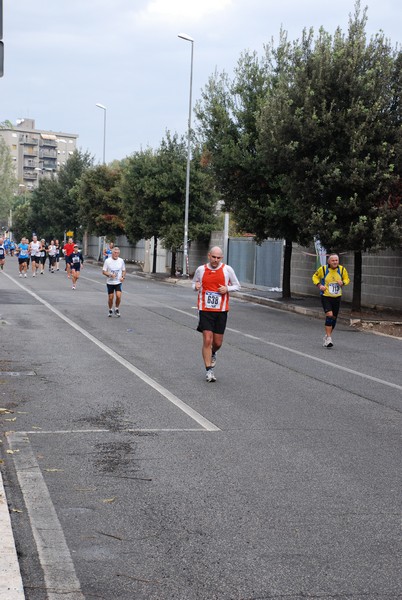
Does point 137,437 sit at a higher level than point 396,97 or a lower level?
lower

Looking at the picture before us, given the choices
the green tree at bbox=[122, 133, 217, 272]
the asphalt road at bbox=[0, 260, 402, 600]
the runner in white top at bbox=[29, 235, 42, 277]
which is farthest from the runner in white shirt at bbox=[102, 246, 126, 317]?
the green tree at bbox=[122, 133, 217, 272]

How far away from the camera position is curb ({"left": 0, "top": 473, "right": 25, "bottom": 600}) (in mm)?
4144

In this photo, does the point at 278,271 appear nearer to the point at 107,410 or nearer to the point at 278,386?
the point at 278,386

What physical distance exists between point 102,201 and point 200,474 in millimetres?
57488

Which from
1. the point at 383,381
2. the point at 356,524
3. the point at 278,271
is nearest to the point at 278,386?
the point at 383,381

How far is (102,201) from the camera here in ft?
207

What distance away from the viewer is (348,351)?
15.8 m

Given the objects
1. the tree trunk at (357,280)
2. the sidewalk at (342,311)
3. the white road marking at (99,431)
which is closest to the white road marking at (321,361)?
the sidewalk at (342,311)

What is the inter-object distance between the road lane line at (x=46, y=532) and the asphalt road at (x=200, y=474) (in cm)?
1

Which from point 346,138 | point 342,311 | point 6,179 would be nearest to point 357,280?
point 342,311

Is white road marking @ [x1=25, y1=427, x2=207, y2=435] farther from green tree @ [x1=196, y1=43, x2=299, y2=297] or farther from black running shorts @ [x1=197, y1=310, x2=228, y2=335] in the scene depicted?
green tree @ [x1=196, y1=43, x2=299, y2=297]

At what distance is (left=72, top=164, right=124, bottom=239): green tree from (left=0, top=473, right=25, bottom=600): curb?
57161 mm

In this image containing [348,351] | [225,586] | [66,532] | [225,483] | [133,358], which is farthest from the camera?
[348,351]

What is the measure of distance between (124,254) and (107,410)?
2342 inches
